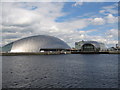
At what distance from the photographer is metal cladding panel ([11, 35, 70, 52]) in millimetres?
133125

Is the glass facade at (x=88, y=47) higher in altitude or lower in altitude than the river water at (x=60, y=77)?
higher

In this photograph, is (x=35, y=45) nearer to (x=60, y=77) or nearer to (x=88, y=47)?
(x=88, y=47)

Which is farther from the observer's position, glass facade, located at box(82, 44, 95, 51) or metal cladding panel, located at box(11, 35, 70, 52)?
glass facade, located at box(82, 44, 95, 51)

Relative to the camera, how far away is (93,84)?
76.3 feet

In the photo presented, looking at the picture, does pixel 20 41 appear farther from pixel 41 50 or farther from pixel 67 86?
pixel 67 86

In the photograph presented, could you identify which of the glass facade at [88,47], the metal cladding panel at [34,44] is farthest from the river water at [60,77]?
the glass facade at [88,47]

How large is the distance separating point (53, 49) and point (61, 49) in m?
9.05

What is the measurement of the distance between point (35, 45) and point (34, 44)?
1336 millimetres

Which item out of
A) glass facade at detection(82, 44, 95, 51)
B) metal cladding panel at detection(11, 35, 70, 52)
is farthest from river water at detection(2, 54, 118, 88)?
glass facade at detection(82, 44, 95, 51)

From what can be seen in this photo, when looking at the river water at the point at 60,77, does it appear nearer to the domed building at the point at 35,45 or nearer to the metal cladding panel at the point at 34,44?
the domed building at the point at 35,45

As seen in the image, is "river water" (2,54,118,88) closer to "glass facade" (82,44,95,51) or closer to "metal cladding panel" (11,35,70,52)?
"metal cladding panel" (11,35,70,52)

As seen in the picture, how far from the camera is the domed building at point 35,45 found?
13312 centimetres

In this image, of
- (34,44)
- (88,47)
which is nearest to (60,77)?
(34,44)

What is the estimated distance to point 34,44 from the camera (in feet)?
442
